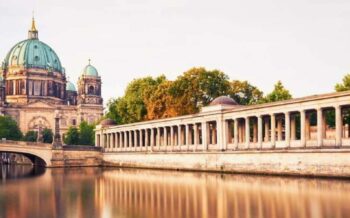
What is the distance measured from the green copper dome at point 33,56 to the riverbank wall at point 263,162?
85.6 metres

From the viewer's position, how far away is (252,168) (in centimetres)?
Result: 4859

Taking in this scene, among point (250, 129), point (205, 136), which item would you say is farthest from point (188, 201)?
point (250, 129)

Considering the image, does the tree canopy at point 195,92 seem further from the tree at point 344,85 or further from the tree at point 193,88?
the tree at point 344,85

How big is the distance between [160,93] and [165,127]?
8783 millimetres

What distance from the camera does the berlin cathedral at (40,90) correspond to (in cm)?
14112

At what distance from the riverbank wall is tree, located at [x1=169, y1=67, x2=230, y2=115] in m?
9.24

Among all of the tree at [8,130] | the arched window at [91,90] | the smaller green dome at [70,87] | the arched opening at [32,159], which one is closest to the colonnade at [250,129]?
the arched opening at [32,159]

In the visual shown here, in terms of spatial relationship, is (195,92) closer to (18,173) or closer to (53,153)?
(53,153)

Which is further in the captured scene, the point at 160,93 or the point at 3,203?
the point at 160,93

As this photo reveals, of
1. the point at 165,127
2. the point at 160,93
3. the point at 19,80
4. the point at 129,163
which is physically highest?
the point at 19,80

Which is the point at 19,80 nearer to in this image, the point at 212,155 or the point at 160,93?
the point at 160,93

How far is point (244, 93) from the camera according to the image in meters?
77.8

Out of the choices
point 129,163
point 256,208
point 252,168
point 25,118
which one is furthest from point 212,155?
point 25,118

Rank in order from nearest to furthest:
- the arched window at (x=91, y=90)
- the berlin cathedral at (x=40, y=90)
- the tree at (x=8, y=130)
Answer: the tree at (x=8, y=130) < the berlin cathedral at (x=40, y=90) < the arched window at (x=91, y=90)
